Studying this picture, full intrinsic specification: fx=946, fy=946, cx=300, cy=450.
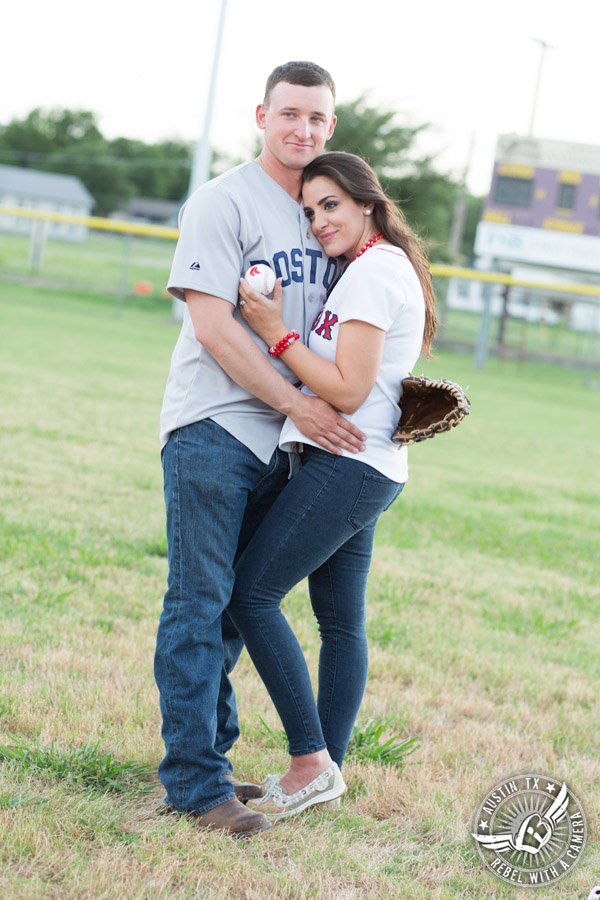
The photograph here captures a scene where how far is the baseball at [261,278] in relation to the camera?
2586mm

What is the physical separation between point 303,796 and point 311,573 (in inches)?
25.4

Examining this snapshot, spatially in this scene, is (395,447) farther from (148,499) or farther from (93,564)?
(148,499)

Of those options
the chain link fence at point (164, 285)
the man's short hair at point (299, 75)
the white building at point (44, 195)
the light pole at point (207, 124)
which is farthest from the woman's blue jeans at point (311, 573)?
the white building at point (44, 195)

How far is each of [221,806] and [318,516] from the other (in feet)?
2.79

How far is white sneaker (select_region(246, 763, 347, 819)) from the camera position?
2.75 meters

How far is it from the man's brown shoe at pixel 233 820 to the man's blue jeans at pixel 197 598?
23mm

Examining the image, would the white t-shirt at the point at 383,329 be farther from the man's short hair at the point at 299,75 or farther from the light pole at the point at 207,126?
the light pole at the point at 207,126

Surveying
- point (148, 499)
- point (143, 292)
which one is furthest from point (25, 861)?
point (143, 292)

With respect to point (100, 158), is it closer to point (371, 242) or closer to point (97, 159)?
point (97, 159)

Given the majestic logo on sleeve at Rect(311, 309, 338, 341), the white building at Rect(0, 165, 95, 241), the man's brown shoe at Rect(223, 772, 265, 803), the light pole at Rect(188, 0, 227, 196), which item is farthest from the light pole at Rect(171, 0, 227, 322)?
the white building at Rect(0, 165, 95, 241)

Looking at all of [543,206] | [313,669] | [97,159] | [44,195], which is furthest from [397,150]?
[97,159]

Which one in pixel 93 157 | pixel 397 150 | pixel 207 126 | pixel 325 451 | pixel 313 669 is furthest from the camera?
pixel 93 157

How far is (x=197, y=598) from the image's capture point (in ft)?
8.56

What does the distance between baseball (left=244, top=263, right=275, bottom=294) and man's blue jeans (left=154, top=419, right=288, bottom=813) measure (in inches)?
15.6
